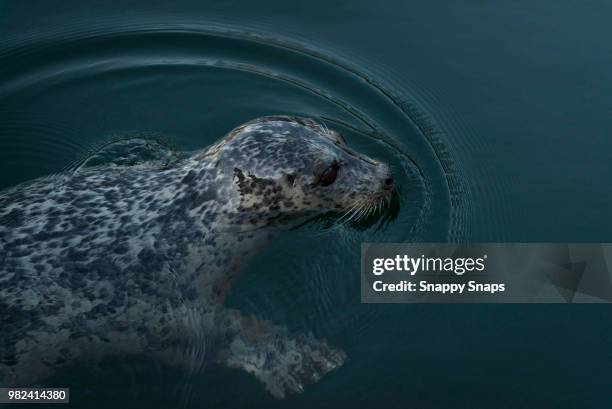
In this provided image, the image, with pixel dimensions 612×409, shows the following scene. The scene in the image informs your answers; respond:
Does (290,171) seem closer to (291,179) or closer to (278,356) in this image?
(291,179)

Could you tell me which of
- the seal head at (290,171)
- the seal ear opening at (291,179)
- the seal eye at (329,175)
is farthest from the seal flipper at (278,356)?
the seal eye at (329,175)

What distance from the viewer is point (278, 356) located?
→ 512 centimetres

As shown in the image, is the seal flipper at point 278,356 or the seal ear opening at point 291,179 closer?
the seal flipper at point 278,356

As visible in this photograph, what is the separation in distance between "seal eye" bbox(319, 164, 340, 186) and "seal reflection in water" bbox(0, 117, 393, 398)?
1 cm

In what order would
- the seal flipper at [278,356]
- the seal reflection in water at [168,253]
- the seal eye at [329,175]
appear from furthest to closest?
the seal eye at [329,175], the seal flipper at [278,356], the seal reflection in water at [168,253]

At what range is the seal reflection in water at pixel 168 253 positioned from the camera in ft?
15.0

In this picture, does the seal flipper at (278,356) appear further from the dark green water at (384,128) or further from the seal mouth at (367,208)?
the seal mouth at (367,208)

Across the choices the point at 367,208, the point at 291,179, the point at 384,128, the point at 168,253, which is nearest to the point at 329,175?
the point at 291,179

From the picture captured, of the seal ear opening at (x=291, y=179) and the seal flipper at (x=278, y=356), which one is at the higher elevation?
the seal ear opening at (x=291, y=179)

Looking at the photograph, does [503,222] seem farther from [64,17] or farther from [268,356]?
[64,17]

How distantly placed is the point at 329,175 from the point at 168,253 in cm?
141

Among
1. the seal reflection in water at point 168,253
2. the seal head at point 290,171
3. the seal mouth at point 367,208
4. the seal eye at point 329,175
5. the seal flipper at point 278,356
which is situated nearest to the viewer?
the seal reflection in water at point 168,253

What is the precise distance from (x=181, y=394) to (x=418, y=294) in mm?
2066

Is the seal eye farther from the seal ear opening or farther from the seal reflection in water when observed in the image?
the seal ear opening
